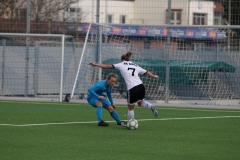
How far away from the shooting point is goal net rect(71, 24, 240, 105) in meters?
20.2

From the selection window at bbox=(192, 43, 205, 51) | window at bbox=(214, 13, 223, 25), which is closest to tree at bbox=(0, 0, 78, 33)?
window at bbox=(192, 43, 205, 51)

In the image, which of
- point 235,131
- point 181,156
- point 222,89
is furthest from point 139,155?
point 222,89

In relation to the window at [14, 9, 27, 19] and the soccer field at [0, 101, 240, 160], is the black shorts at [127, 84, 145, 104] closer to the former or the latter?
Result: the soccer field at [0, 101, 240, 160]

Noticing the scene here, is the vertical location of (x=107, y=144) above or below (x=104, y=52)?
below

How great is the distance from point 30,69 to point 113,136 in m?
11.2

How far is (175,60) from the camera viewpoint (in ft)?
67.3

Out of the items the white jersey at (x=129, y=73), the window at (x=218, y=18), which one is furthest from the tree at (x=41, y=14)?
the white jersey at (x=129, y=73)

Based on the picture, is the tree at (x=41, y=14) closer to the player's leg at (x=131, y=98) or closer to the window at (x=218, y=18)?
the window at (x=218, y=18)

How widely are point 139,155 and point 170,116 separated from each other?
22.6ft

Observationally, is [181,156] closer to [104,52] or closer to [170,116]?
[170,116]

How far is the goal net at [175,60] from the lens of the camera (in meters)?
20.2

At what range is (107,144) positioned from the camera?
9.81 m

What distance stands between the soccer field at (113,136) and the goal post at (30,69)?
4589 mm

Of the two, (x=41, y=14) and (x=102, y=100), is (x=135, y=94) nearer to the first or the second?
(x=102, y=100)
